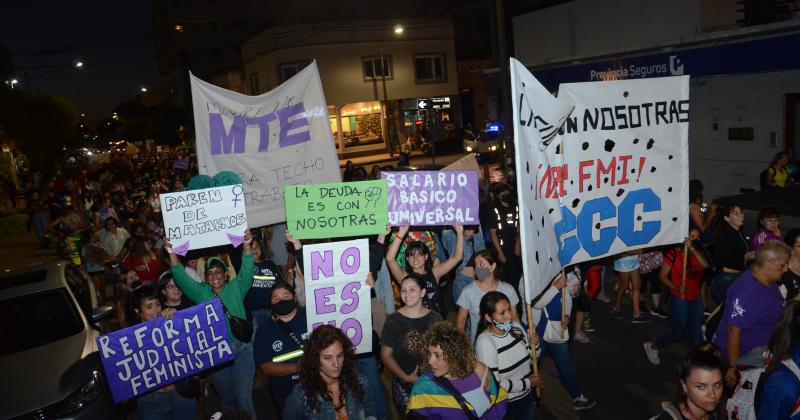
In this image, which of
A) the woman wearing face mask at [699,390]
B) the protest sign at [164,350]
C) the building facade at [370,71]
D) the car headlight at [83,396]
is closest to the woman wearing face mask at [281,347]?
the protest sign at [164,350]

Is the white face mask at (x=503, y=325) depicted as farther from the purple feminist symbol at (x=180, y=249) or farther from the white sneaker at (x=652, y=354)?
the purple feminist symbol at (x=180, y=249)

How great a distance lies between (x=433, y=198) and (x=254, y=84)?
39825 mm

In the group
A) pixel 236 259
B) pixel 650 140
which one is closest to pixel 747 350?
pixel 650 140

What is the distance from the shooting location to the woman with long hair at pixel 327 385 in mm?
3909

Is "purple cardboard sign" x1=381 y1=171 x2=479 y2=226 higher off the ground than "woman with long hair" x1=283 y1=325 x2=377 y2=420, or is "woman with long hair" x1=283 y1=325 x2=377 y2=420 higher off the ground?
"purple cardboard sign" x1=381 y1=171 x2=479 y2=226

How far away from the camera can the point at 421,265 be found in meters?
6.12

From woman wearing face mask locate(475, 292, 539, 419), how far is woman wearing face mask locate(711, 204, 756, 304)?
139 inches

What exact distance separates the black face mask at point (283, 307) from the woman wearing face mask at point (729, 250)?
16.4 ft

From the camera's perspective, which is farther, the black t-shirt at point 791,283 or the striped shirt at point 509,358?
the black t-shirt at point 791,283

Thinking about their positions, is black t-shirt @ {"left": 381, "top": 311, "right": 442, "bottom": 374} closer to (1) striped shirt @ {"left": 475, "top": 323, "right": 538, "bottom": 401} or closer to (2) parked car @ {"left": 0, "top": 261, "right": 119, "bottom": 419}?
(1) striped shirt @ {"left": 475, "top": 323, "right": 538, "bottom": 401}

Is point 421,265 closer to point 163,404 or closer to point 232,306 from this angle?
point 232,306

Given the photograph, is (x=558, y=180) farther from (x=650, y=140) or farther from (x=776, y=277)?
(x=776, y=277)

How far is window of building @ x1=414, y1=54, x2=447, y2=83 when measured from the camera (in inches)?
1641

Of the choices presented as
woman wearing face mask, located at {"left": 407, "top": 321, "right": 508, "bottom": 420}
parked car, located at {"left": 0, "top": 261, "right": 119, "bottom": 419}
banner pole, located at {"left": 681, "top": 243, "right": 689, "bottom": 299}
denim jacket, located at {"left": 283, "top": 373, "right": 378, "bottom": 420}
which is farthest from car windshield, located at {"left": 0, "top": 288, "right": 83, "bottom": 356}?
banner pole, located at {"left": 681, "top": 243, "right": 689, "bottom": 299}
